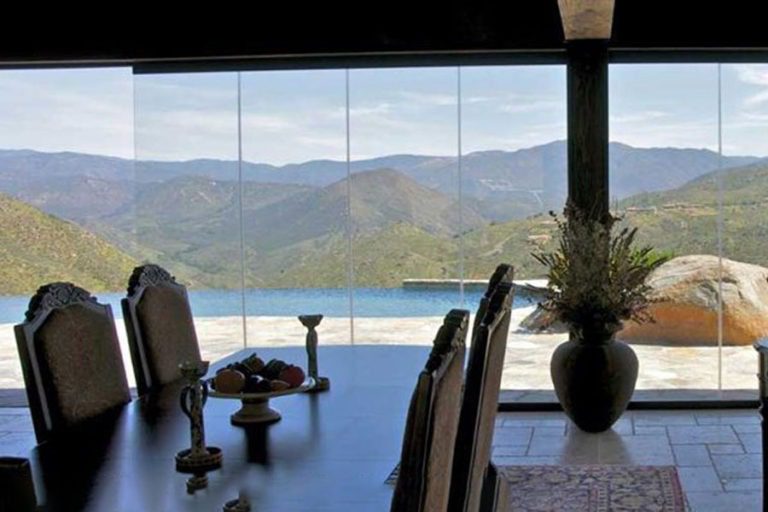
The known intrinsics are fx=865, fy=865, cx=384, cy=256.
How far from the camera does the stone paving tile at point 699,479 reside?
424cm

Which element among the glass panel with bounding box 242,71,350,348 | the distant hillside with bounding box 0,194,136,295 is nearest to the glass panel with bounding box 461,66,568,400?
the glass panel with bounding box 242,71,350,348

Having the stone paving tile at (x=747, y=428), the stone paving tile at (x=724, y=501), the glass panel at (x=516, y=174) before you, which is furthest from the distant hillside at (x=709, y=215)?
the stone paving tile at (x=724, y=501)

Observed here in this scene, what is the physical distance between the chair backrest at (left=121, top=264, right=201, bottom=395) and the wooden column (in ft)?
9.91

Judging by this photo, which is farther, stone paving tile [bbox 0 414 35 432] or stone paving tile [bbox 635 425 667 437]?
stone paving tile [bbox 0 414 35 432]

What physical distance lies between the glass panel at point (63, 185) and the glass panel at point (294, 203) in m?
1.71

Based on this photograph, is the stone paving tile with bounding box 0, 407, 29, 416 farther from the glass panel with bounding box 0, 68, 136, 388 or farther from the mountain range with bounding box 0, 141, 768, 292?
the glass panel with bounding box 0, 68, 136, 388

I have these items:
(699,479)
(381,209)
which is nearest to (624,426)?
(699,479)

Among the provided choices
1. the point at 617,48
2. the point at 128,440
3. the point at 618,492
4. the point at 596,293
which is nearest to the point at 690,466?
the point at 618,492

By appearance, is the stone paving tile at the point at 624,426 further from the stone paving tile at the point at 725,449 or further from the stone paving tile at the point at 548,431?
the stone paving tile at the point at 725,449

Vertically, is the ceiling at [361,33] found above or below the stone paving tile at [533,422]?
above

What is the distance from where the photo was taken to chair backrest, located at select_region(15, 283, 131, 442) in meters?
2.63

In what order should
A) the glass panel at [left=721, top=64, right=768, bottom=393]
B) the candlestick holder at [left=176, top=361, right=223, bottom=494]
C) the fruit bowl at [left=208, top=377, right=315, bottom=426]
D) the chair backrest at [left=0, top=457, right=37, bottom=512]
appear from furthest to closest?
the glass panel at [left=721, top=64, right=768, bottom=393] < the fruit bowl at [left=208, top=377, right=315, bottom=426] < the candlestick holder at [left=176, top=361, right=223, bottom=494] < the chair backrest at [left=0, top=457, right=37, bottom=512]

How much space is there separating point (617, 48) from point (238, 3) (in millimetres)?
2610

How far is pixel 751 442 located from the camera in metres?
5.00
